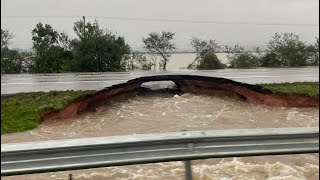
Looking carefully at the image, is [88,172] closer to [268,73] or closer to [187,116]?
[187,116]

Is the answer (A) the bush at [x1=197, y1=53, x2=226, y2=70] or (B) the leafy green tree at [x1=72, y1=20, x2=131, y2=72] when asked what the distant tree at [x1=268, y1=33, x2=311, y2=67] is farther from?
(A) the bush at [x1=197, y1=53, x2=226, y2=70]

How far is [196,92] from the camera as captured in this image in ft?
55.4

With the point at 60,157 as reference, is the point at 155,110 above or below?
below

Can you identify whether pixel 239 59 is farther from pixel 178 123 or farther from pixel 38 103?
pixel 38 103

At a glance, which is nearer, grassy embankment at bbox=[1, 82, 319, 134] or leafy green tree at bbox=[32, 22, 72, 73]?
grassy embankment at bbox=[1, 82, 319, 134]

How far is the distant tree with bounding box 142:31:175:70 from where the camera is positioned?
87.6 ft

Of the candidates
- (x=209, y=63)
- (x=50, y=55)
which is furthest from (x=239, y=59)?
(x=50, y=55)

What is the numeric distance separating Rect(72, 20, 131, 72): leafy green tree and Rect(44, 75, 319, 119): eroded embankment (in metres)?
5.76

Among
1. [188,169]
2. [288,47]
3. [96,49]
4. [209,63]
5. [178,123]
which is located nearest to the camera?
[188,169]

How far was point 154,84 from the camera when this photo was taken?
1716cm

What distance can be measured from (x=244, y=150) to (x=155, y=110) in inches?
433

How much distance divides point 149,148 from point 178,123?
915 centimetres

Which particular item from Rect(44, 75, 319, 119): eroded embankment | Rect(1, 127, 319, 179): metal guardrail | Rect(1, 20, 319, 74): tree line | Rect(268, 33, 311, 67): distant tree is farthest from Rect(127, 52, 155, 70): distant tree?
Rect(1, 127, 319, 179): metal guardrail

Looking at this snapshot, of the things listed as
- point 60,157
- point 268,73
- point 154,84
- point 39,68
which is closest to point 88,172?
point 60,157
